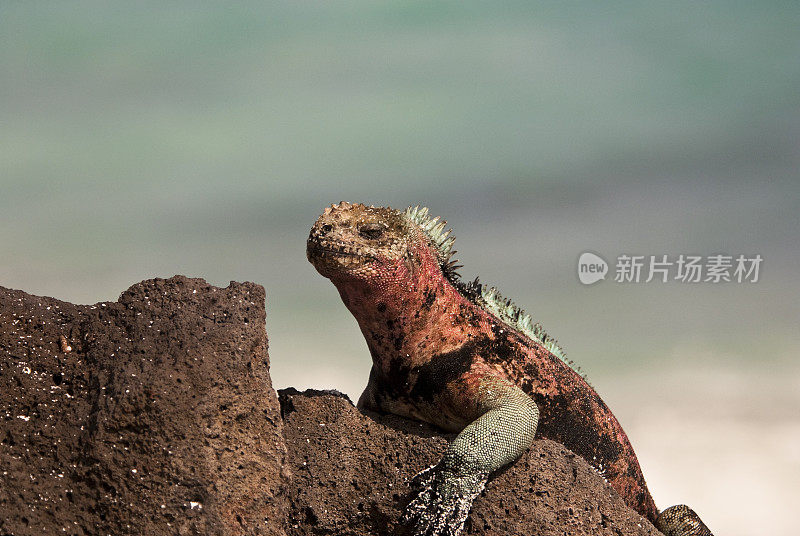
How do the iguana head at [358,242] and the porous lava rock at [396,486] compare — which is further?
the iguana head at [358,242]

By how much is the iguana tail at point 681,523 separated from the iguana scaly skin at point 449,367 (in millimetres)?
263

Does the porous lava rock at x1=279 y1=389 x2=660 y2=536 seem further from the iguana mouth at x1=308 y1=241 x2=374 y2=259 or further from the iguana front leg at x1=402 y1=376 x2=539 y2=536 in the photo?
the iguana mouth at x1=308 y1=241 x2=374 y2=259

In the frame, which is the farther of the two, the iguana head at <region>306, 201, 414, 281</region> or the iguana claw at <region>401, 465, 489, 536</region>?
the iguana head at <region>306, 201, 414, 281</region>

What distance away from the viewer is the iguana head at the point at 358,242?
23.4 ft

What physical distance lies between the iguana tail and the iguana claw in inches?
125

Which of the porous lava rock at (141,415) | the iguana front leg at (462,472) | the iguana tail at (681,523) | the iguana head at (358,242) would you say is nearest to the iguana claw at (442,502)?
the iguana front leg at (462,472)

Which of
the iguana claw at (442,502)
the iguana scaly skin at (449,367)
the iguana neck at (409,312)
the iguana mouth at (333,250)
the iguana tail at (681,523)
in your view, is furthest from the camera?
the iguana tail at (681,523)

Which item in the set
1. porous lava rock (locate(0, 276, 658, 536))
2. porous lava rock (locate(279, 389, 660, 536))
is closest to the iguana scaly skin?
porous lava rock (locate(279, 389, 660, 536))

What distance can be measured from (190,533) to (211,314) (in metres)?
1.50

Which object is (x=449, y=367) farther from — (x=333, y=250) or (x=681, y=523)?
(x=681, y=523)

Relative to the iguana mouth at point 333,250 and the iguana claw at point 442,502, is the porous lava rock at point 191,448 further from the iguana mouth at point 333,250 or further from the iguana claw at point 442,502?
Answer: the iguana mouth at point 333,250

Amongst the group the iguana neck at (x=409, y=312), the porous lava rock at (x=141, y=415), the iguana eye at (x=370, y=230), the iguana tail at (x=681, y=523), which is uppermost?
the iguana eye at (x=370, y=230)

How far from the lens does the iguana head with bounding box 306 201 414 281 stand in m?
7.12

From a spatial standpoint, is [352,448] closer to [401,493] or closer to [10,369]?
[401,493]
